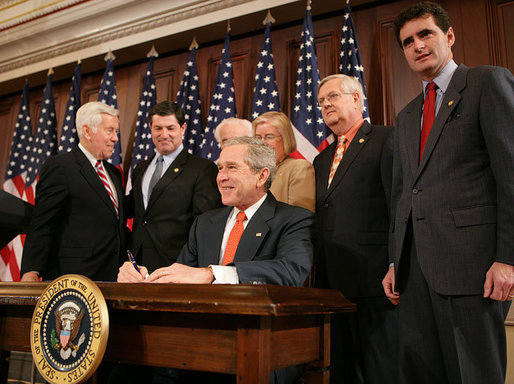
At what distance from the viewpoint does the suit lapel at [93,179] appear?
2.92 metres

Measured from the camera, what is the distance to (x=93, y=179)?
9.65ft

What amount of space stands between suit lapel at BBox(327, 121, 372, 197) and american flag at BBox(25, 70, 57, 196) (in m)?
3.82

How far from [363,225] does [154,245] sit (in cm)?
121

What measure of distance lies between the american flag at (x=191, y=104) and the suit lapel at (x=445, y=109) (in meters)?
2.82

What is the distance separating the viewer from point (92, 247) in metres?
2.81

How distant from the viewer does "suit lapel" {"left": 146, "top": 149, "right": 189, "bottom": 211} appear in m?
2.87

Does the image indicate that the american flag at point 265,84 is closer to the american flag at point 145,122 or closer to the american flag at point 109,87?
the american flag at point 145,122

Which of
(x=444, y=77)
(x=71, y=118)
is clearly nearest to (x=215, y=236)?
(x=444, y=77)

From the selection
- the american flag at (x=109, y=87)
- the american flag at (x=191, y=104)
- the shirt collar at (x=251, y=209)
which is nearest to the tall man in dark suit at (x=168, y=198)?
the shirt collar at (x=251, y=209)

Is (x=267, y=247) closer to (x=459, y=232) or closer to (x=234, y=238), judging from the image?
(x=234, y=238)

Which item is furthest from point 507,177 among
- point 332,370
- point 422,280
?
point 332,370

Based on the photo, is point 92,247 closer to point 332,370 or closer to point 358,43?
point 332,370

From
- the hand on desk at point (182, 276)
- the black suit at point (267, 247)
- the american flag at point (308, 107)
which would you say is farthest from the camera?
the american flag at point (308, 107)

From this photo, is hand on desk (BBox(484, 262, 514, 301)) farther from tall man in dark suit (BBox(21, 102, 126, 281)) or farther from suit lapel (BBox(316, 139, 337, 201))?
tall man in dark suit (BBox(21, 102, 126, 281))
